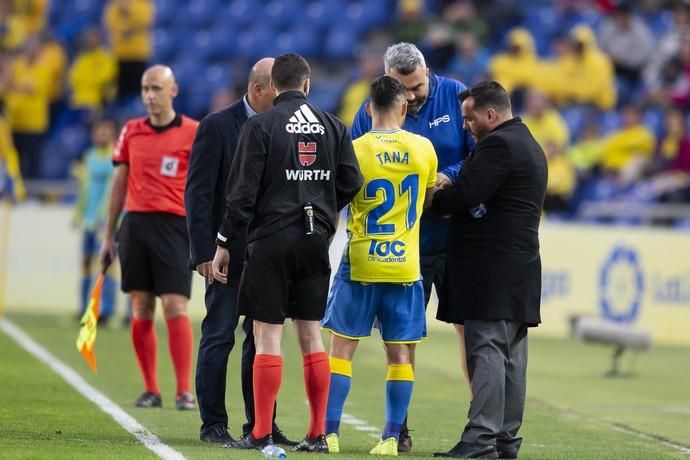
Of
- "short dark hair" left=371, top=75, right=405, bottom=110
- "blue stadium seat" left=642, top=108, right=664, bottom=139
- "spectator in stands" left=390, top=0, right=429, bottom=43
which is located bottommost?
"short dark hair" left=371, top=75, right=405, bottom=110

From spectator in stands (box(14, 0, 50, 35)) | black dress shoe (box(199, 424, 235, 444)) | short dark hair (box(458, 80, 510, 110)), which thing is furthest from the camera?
spectator in stands (box(14, 0, 50, 35))

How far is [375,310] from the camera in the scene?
8094 mm

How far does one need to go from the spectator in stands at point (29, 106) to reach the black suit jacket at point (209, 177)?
1361 cm

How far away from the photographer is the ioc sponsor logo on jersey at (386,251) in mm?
7930

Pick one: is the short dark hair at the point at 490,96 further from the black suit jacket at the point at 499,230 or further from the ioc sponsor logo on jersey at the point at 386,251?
the ioc sponsor logo on jersey at the point at 386,251

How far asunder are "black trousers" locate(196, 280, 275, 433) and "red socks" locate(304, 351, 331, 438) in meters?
0.64

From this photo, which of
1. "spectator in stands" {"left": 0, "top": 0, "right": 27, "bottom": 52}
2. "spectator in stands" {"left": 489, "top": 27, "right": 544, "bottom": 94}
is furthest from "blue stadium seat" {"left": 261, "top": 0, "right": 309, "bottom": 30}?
"spectator in stands" {"left": 0, "top": 0, "right": 27, "bottom": 52}

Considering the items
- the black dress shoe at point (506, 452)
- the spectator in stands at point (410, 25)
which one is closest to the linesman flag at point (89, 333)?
the black dress shoe at point (506, 452)

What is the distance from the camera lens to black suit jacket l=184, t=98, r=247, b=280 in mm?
8438

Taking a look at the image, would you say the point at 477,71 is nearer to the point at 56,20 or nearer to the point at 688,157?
the point at 688,157

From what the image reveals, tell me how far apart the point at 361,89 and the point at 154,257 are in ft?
39.1

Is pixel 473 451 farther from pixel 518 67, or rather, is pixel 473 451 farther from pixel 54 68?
pixel 54 68

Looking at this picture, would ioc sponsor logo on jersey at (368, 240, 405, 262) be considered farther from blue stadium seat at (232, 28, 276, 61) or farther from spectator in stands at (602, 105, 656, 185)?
blue stadium seat at (232, 28, 276, 61)

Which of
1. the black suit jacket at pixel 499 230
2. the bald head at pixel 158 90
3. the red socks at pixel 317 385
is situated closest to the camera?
the red socks at pixel 317 385
